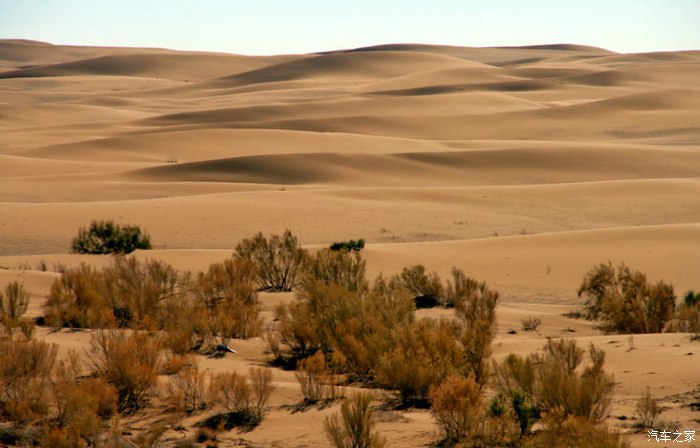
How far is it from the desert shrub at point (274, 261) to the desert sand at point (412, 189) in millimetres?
1320

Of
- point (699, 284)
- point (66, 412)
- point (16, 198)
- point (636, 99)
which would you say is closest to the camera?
point (66, 412)

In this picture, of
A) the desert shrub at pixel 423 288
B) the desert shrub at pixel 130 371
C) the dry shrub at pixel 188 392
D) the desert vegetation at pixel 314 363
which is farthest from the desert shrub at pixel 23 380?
the desert shrub at pixel 423 288

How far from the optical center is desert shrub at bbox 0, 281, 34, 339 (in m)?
10.0

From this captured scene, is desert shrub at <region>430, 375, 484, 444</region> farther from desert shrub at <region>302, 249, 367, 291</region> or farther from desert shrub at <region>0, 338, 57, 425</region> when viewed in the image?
desert shrub at <region>302, 249, 367, 291</region>

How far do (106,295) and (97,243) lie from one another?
7.46 metres

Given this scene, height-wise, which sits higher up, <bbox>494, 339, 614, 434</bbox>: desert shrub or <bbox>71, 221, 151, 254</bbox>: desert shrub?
<bbox>71, 221, 151, 254</bbox>: desert shrub

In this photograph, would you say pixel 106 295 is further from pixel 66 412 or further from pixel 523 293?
pixel 523 293

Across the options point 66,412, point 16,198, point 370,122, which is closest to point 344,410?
point 66,412

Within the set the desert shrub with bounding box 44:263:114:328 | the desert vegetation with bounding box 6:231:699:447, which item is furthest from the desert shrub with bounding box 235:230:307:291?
the desert shrub with bounding box 44:263:114:328

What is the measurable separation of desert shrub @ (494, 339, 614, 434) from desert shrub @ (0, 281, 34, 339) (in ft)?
16.3

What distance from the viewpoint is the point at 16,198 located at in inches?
1225

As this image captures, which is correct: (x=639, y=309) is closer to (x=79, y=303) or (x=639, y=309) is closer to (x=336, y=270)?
(x=336, y=270)

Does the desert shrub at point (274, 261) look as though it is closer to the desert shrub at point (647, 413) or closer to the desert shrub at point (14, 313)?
the desert shrub at point (14, 313)

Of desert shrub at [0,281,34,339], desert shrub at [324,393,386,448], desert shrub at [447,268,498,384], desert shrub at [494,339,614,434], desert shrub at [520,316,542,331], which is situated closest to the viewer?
desert shrub at [324,393,386,448]
